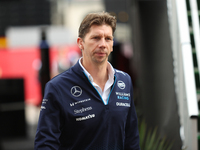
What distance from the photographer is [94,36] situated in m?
2.38

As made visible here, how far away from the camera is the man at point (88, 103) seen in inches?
89.7

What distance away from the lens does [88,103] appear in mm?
2350

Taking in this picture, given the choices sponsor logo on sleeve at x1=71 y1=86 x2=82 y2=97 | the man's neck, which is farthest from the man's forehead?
sponsor logo on sleeve at x1=71 y1=86 x2=82 y2=97

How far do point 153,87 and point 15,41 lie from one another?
4.75m

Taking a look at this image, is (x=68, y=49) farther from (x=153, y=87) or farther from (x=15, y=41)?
(x=153, y=87)

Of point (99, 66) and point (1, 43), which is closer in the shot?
point (99, 66)

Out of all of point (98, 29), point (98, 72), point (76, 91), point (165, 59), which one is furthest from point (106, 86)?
point (165, 59)

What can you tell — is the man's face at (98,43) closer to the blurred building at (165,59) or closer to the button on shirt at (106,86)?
the button on shirt at (106,86)

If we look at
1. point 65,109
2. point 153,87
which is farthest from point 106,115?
point 153,87

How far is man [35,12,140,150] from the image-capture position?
7.48 ft

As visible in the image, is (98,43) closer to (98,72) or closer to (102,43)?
(102,43)

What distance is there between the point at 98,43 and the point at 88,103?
1.28 ft

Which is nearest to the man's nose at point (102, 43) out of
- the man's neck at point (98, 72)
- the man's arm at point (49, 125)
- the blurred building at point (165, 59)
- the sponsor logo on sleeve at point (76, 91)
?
the man's neck at point (98, 72)

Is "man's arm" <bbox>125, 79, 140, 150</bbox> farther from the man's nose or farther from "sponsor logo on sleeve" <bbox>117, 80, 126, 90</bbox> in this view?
the man's nose
